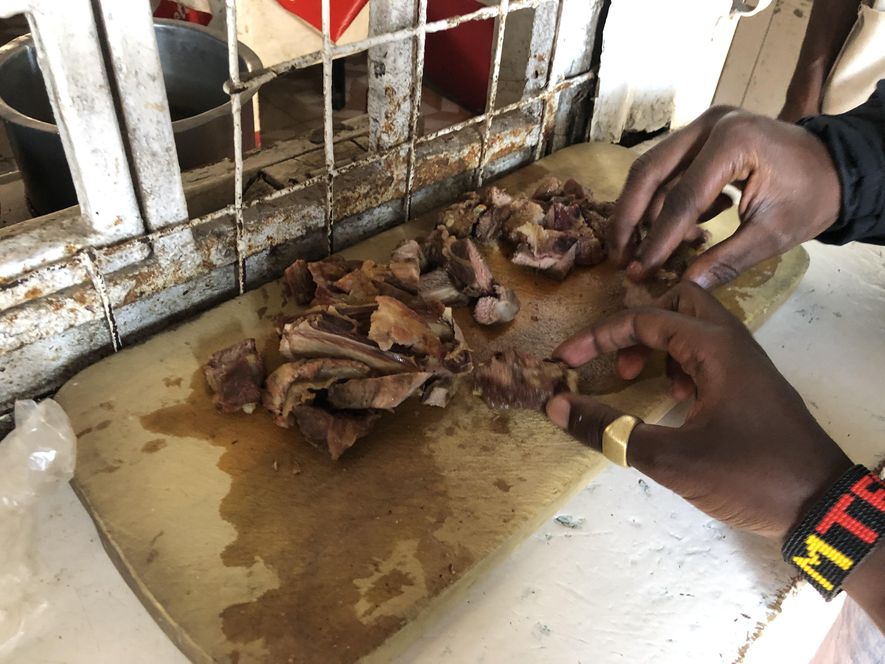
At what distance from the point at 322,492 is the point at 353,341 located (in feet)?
0.66

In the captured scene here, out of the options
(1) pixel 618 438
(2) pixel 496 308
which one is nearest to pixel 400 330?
(2) pixel 496 308

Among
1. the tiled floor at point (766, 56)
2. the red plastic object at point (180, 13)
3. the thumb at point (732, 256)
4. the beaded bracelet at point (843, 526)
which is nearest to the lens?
the beaded bracelet at point (843, 526)

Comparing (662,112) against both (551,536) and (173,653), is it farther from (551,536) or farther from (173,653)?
(173,653)

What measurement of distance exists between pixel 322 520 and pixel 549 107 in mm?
957

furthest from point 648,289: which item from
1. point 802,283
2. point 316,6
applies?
point 316,6

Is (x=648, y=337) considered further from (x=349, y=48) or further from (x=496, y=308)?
(x=349, y=48)

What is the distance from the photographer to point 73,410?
37.7 inches

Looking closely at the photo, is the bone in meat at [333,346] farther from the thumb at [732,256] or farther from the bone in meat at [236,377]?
the thumb at [732,256]

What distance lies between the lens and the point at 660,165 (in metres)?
1.17

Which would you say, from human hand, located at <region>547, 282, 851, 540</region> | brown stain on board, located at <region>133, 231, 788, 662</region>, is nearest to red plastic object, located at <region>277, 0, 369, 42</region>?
brown stain on board, located at <region>133, 231, 788, 662</region>

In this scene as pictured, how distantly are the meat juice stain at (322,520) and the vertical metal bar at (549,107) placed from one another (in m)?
0.73

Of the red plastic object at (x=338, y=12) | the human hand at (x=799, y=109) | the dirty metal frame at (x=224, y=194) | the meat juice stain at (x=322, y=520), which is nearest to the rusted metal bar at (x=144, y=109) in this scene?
the dirty metal frame at (x=224, y=194)

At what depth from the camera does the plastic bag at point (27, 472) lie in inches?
33.8

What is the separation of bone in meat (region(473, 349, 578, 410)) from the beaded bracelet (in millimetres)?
353
